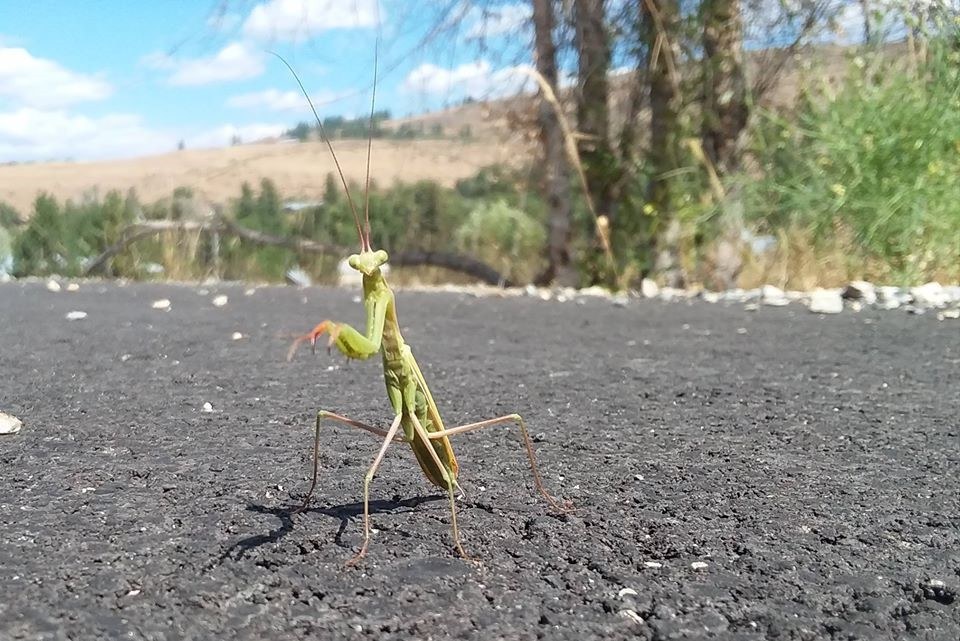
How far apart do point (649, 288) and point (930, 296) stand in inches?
73.4

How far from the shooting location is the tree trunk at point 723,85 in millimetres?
5328

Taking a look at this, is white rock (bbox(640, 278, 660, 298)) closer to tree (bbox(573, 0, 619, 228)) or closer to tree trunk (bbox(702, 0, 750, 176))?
tree (bbox(573, 0, 619, 228))

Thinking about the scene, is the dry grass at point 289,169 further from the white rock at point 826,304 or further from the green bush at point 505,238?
the white rock at point 826,304

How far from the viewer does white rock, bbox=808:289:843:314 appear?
354 centimetres

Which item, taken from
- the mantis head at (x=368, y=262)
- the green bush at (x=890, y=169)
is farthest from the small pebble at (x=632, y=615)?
the green bush at (x=890, y=169)

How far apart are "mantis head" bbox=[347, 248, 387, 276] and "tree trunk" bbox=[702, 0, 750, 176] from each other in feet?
15.8

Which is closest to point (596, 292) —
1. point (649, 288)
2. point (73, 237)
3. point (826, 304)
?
point (649, 288)

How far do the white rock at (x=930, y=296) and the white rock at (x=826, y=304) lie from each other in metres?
0.34

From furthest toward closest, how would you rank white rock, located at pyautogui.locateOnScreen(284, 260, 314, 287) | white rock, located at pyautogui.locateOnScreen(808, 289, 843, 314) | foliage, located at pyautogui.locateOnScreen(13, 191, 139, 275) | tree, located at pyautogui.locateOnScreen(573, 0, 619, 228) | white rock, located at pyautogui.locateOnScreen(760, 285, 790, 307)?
foliage, located at pyautogui.locateOnScreen(13, 191, 139, 275)
white rock, located at pyautogui.locateOnScreen(284, 260, 314, 287)
tree, located at pyautogui.locateOnScreen(573, 0, 619, 228)
white rock, located at pyautogui.locateOnScreen(760, 285, 790, 307)
white rock, located at pyautogui.locateOnScreen(808, 289, 843, 314)

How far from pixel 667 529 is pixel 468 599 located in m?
0.36

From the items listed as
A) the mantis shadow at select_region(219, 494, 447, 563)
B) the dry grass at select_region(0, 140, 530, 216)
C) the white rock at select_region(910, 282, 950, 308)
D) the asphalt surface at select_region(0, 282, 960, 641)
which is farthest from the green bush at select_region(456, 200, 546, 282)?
the mantis shadow at select_region(219, 494, 447, 563)

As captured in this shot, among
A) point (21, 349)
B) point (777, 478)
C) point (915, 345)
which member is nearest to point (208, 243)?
point (21, 349)

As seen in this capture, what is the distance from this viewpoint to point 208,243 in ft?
24.6

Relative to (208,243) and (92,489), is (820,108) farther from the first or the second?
(208,243)
